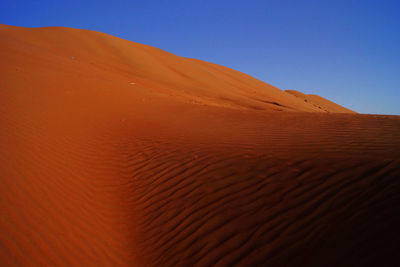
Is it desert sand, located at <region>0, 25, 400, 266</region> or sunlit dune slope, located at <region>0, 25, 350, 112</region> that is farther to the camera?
sunlit dune slope, located at <region>0, 25, 350, 112</region>

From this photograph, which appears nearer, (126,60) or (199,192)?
(199,192)

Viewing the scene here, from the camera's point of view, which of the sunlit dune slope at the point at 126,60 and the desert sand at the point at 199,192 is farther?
the sunlit dune slope at the point at 126,60

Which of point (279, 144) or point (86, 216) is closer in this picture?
point (86, 216)

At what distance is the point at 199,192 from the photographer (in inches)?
153

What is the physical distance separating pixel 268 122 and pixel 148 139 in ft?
11.1

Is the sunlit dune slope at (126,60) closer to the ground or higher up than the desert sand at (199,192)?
higher up

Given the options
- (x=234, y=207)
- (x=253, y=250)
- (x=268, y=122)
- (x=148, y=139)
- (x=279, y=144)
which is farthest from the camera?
(x=268, y=122)

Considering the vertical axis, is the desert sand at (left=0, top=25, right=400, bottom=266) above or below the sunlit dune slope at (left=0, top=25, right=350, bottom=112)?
below

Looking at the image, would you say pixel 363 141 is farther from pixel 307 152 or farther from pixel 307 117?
pixel 307 117

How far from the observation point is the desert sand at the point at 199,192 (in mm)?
2631

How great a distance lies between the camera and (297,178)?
3.48 meters

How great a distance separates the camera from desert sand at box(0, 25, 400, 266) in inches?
104

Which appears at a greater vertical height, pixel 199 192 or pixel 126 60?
pixel 126 60

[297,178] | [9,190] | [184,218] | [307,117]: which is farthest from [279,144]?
[9,190]
